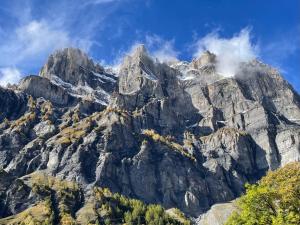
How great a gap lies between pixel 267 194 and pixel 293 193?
9.24 ft

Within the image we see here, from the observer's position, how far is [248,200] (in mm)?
54281

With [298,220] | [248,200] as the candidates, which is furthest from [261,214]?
[298,220]

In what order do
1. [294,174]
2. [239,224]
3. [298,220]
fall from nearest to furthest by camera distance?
[298,220] < [239,224] < [294,174]

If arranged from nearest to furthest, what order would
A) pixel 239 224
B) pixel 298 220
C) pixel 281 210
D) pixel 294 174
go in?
pixel 298 220 < pixel 281 210 < pixel 239 224 < pixel 294 174

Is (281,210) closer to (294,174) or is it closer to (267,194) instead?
(267,194)

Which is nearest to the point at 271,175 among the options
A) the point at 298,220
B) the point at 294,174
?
the point at 294,174

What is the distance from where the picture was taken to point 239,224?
184 ft

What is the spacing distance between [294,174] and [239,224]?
10013 mm

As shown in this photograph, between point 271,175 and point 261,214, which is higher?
point 271,175

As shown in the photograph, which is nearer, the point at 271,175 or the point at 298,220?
the point at 298,220

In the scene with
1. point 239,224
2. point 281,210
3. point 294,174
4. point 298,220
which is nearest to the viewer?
point 298,220

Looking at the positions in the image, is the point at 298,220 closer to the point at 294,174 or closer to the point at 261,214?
the point at 261,214

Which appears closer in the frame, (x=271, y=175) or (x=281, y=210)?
(x=281, y=210)

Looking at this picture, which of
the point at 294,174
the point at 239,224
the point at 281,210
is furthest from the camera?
the point at 294,174
